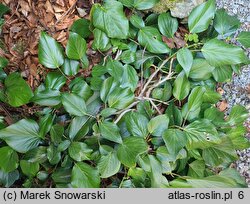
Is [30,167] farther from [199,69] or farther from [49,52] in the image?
[199,69]

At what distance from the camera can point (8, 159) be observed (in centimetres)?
155

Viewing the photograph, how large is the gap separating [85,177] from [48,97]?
37 cm

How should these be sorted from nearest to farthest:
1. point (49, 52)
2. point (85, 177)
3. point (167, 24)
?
1. point (85, 177)
2. point (49, 52)
3. point (167, 24)

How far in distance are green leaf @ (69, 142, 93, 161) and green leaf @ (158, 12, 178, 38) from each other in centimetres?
65

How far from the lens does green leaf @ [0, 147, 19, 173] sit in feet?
5.04

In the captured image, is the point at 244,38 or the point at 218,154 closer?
the point at 218,154

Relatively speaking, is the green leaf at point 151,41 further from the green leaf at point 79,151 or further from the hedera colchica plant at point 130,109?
the green leaf at point 79,151

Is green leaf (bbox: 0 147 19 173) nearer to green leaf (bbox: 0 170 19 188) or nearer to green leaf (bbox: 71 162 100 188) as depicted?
green leaf (bbox: 0 170 19 188)

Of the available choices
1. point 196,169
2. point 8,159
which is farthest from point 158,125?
point 8,159

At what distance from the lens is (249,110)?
190 cm

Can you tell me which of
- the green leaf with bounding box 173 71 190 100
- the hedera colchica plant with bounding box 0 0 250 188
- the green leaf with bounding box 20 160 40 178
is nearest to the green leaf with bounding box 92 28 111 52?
the hedera colchica plant with bounding box 0 0 250 188

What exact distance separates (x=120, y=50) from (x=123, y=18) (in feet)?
0.52

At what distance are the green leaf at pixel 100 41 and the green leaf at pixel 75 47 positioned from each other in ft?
0.20

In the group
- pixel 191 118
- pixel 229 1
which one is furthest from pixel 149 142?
pixel 229 1
